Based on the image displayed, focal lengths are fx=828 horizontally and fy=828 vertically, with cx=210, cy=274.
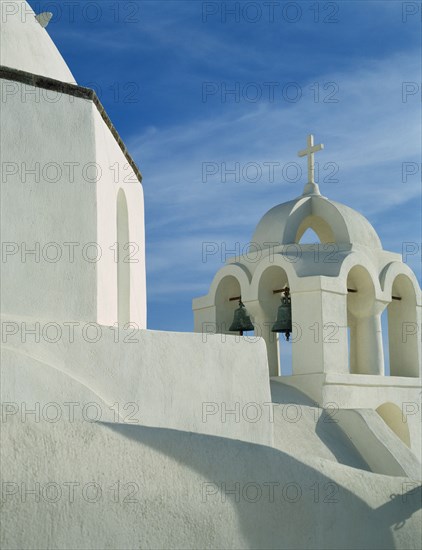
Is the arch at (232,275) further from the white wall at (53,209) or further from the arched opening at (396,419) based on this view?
the white wall at (53,209)

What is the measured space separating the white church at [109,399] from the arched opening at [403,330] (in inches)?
131

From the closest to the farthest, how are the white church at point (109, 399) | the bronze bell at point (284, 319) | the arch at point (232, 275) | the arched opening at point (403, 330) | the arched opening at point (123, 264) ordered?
the white church at point (109, 399) → the arched opening at point (123, 264) → the bronze bell at point (284, 319) → the arch at point (232, 275) → the arched opening at point (403, 330)

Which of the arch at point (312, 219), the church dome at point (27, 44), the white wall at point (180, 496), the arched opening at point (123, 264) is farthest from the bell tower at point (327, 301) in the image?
the church dome at point (27, 44)

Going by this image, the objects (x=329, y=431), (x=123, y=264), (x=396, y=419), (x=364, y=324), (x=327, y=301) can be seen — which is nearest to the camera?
(x=123, y=264)

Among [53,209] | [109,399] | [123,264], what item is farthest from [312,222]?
[109,399]

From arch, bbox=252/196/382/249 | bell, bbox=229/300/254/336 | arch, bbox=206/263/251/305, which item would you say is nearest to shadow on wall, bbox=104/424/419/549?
bell, bbox=229/300/254/336

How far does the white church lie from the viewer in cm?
539

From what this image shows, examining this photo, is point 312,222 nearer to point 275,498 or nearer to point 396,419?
point 396,419

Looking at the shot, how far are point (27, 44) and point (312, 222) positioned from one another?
612 cm

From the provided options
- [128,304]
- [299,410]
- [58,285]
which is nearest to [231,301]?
[299,410]

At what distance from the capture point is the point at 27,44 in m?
7.41

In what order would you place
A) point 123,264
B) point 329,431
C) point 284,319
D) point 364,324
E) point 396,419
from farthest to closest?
point 364,324, point 396,419, point 284,319, point 329,431, point 123,264

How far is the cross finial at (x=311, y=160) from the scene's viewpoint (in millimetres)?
12422

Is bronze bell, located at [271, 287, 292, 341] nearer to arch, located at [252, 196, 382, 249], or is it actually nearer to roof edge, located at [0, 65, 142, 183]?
arch, located at [252, 196, 382, 249]
